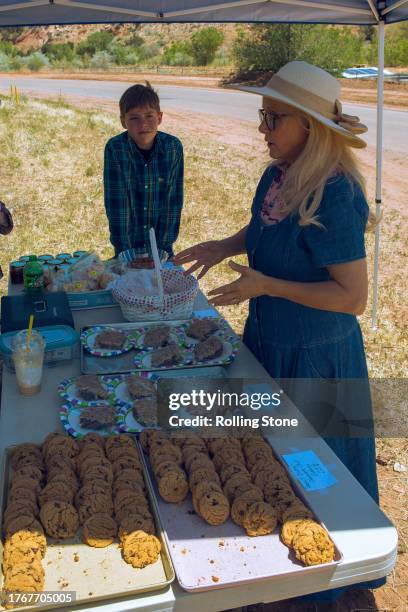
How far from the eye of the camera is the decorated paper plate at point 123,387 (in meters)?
1.86

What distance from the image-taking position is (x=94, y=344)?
221 cm

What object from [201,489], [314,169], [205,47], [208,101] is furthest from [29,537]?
[205,47]

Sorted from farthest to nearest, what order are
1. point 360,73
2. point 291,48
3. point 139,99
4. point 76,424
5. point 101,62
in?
point 101,62 → point 291,48 → point 360,73 → point 139,99 → point 76,424

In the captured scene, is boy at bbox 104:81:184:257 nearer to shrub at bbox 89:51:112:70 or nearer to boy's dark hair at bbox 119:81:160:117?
boy's dark hair at bbox 119:81:160:117

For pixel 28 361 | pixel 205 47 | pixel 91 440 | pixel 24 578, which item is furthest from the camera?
pixel 205 47

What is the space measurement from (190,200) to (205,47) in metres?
33.7

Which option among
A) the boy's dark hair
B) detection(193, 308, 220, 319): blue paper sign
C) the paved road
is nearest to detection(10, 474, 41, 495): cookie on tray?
detection(193, 308, 220, 319): blue paper sign

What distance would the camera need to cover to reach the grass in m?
4.50

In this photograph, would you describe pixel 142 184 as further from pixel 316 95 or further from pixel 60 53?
pixel 60 53

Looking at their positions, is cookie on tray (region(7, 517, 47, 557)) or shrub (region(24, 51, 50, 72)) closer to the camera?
cookie on tray (region(7, 517, 47, 557))

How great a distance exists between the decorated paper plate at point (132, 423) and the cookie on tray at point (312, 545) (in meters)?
0.58

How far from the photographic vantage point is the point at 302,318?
6.95ft

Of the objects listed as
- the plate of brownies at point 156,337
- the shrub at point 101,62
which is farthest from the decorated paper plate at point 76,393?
the shrub at point 101,62

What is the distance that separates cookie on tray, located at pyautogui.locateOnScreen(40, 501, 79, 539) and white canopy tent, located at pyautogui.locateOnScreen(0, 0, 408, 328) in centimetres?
314
